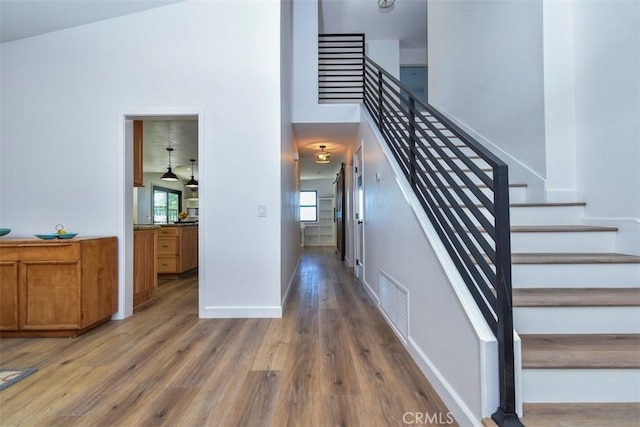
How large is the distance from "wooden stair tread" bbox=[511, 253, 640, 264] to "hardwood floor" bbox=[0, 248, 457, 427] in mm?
984

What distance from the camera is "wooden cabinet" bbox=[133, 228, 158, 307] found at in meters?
3.19

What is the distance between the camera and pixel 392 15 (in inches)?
208

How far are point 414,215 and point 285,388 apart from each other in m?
1.36

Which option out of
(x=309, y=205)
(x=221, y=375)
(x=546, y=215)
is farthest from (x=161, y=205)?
(x=546, y=215)

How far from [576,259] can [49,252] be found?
3.90m

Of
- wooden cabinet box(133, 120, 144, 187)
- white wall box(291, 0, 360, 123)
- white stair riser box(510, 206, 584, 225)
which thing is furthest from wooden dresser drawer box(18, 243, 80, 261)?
white stair riser box(510, 206, 584, 225)

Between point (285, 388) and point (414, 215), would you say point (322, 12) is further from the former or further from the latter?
point (285, 388)

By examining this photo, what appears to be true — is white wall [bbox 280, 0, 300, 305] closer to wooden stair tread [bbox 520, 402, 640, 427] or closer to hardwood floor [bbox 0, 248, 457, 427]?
hardwood floor [bbox 0, 248, 457, 427]

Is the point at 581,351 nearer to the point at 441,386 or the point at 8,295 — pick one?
the point at 441,386

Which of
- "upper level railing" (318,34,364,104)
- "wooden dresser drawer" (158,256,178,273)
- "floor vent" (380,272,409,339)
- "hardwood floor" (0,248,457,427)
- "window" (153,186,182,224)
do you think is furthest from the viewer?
"window" (153,186,182,224)

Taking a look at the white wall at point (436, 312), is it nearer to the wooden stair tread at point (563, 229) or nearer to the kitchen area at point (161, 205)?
the wooden stair tread at point (563, 229)

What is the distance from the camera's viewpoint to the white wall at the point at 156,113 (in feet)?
9.15

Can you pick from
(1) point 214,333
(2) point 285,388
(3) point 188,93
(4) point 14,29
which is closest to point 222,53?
(3) point 188,93

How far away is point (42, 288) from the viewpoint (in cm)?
235
